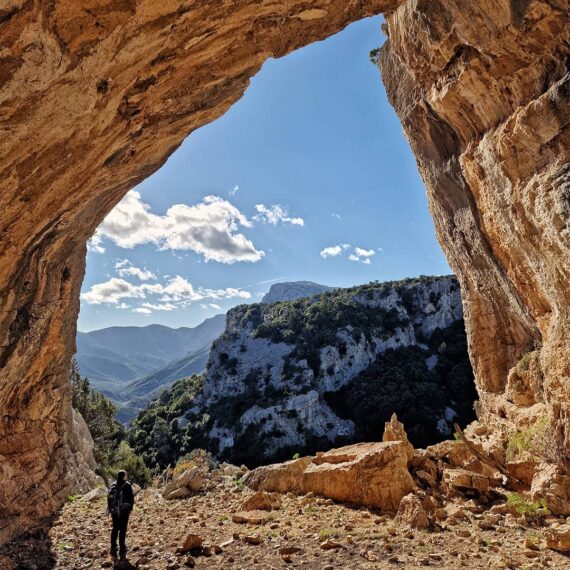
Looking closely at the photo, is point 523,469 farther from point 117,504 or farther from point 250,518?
point 117,504

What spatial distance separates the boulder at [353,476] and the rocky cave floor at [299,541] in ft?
1.44

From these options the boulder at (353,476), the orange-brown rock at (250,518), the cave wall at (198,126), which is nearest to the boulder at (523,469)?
the cave wall at (198,126)

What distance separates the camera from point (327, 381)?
77438 mm

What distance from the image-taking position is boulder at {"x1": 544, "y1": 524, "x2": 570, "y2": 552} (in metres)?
7.01

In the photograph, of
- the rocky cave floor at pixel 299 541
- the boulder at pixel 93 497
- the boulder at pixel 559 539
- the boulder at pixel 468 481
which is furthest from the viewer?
the boulder at pixel 93 497

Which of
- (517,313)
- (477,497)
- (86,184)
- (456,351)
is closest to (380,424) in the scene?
(456,351)

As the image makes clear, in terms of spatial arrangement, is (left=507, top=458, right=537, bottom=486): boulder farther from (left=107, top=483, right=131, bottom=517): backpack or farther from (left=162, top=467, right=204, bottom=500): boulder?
(left=107, top=483, right=131, bottom=517): backpack

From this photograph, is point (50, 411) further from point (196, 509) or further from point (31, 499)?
point (196, 509)

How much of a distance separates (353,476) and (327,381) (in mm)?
68130

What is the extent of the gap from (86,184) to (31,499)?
9.99m

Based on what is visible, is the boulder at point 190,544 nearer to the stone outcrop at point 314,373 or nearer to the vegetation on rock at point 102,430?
the vegetation on rock at point 102,430

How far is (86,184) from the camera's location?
8.61 metres

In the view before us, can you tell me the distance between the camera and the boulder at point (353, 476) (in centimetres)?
1058

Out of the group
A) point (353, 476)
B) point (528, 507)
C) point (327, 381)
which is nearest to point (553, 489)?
point (528, 507)
